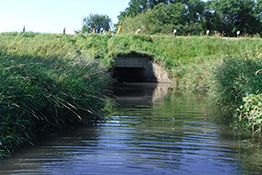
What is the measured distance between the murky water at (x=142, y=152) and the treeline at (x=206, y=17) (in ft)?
128

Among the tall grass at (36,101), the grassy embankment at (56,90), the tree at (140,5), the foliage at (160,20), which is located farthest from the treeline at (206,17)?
the tall grass at (36,101)

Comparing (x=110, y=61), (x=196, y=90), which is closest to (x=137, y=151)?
(x=196, y=90)

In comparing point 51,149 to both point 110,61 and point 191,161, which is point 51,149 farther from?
point 110,61

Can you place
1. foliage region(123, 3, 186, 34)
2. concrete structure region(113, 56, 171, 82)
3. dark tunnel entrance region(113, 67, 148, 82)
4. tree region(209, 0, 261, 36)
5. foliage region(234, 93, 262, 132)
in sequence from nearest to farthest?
foliage region(234, 93, 262, 132), concrete structure region(113, 56, 171, 82), dark tunnel entrance region(113, 67, 148, 82), foliage region(123, 3, 186, 34), tree region(209, 0, 261, 36)

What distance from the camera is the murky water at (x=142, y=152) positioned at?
546cm

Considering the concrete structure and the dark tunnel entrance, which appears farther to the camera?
the dark tunnel entrance

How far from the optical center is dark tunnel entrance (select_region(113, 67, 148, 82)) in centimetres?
3089

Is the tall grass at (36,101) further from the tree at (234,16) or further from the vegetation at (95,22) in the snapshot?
the vegetation at (95,22)

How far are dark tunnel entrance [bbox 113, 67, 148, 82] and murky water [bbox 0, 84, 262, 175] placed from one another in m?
21.1

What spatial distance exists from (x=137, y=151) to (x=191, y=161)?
3.51 feet

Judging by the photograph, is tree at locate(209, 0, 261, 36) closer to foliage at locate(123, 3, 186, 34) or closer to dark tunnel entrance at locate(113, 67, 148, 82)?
foliage at locate(123, 3, 186, 34)

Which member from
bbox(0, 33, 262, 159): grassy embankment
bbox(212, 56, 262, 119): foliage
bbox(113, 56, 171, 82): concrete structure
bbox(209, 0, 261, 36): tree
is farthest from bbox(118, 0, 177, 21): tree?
bbox(212, 56, 262, 119): foliage

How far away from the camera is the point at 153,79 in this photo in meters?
29.9

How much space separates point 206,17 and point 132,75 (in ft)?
81.5
